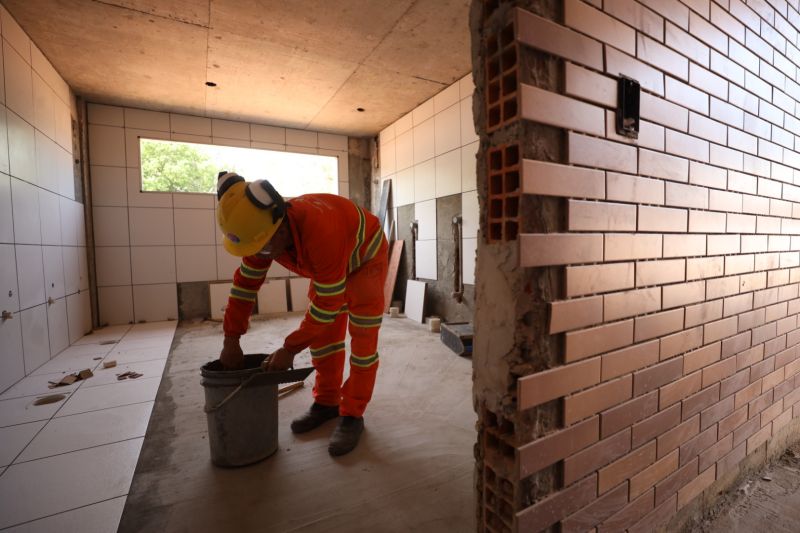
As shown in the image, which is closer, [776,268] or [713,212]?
[713,212]

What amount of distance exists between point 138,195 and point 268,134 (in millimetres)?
1914

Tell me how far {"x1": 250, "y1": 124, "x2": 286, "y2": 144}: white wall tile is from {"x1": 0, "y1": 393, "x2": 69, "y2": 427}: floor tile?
414 centimetres

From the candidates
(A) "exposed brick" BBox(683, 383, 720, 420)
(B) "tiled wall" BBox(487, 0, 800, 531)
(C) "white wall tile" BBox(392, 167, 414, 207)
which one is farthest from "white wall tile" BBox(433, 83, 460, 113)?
(A) "exposed brick" BBox(683, 383, 720, 420)

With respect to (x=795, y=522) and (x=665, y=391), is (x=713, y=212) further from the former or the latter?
(x=795, y=522)

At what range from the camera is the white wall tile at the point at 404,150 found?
17.1ft

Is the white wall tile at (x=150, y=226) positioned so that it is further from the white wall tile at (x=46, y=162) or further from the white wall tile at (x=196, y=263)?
the white wall tile at (x=46, y=162)

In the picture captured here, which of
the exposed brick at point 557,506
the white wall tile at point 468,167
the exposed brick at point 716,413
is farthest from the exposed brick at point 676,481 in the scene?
the white wall tile at point 468,167

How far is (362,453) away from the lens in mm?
1864

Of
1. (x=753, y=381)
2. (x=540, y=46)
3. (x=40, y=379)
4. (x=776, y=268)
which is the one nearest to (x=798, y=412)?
(x=753, y=381)

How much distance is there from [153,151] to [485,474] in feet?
19.2

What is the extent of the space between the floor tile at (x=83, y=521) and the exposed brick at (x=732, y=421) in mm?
2339

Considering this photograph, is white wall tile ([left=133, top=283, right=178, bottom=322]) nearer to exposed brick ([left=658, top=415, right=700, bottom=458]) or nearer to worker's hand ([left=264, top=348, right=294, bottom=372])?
worker's hand ([left=264, top=348, right=294, bottom=372])

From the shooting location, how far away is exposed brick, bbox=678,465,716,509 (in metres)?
1.39

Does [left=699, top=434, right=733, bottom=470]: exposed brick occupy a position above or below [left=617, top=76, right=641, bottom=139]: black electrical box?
below
